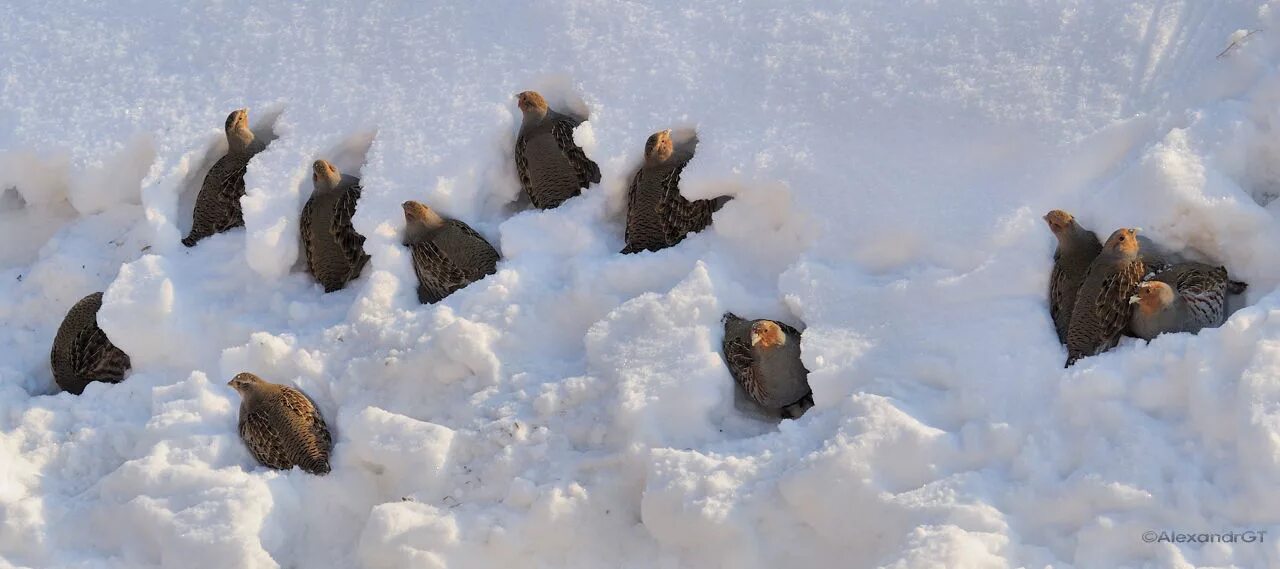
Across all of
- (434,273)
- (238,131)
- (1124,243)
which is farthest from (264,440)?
(1124,243)

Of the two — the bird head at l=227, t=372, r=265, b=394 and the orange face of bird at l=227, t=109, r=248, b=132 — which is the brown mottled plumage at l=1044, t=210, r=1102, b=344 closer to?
the bird head at l=227, t=372, r=265, b=394

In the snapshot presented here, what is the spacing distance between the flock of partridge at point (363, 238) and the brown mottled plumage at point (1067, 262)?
42.8 inches

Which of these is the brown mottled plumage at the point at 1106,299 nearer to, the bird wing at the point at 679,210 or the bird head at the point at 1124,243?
the bird head at the point at 1124,243

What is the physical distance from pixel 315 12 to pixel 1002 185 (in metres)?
4.16

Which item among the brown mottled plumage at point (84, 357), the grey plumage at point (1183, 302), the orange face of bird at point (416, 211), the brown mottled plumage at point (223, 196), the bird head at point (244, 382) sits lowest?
the brown mottled plumage at point (84, 357)

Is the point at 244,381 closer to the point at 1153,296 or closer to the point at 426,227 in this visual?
the point at 426,227

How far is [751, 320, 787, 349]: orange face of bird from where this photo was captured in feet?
16.8

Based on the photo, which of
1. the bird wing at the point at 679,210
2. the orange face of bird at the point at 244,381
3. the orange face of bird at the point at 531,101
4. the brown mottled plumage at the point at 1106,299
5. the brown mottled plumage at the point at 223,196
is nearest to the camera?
the brown mottled plumage at the point at 1106,299

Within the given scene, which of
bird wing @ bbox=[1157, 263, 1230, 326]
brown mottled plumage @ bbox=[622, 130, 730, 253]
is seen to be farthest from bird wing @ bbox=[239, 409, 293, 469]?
bird wing @ bbox=[1157, 263, 1230, 326]

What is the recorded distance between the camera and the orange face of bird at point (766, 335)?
Result: 16.8 feet

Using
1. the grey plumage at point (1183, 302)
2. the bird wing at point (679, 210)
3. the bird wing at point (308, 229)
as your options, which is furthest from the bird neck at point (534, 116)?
the grey plumage at point (1183, 302)

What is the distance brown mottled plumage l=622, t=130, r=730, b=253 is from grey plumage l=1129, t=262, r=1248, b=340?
2.02 metres

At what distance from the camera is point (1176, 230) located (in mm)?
4988

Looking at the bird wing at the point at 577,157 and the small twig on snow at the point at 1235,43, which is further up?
the small twig on snow at the point at 1235,43
